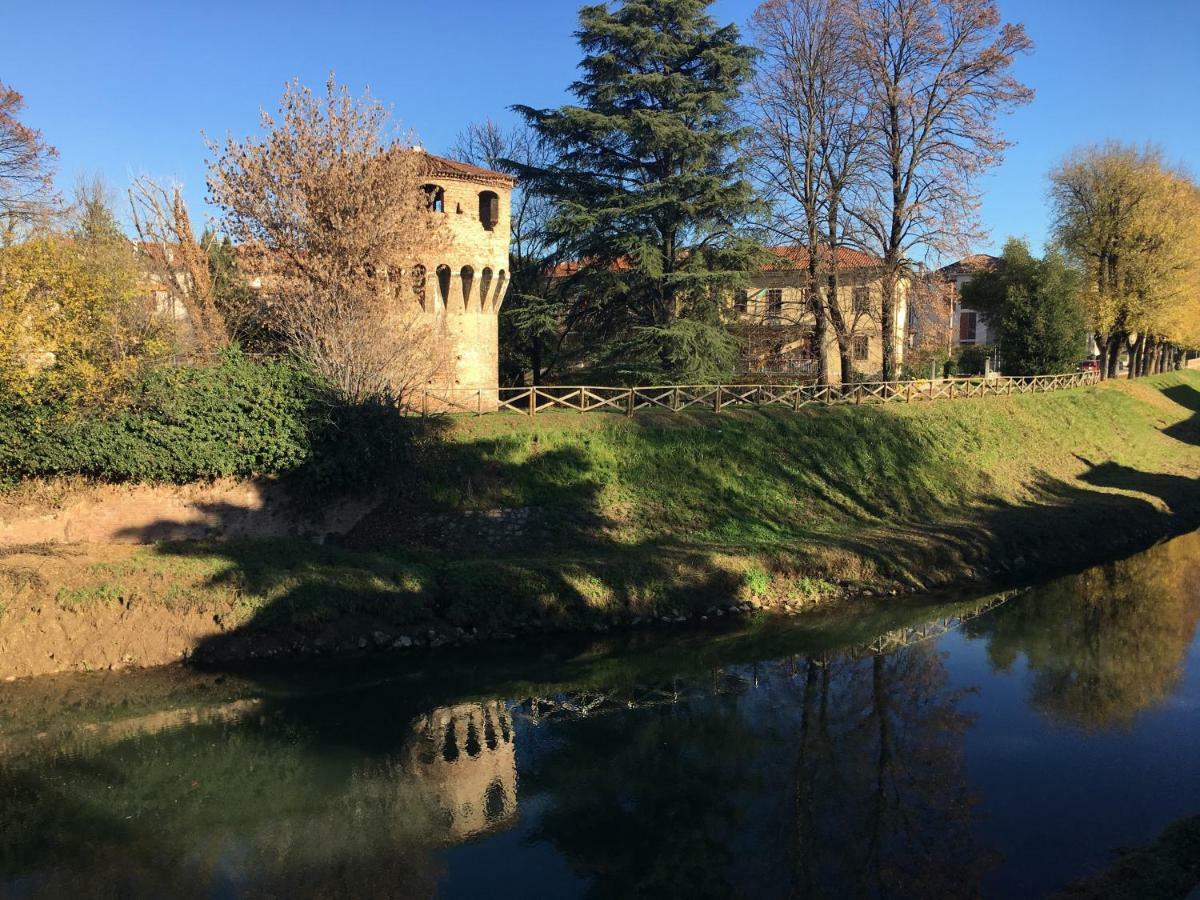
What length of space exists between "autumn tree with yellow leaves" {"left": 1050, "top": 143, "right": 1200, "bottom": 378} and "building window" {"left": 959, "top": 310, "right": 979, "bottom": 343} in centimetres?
2654

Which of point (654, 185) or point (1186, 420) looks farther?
point (1186, 420)

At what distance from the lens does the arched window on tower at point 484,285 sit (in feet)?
79.0

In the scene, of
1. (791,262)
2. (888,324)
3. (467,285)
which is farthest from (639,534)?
(888,324)

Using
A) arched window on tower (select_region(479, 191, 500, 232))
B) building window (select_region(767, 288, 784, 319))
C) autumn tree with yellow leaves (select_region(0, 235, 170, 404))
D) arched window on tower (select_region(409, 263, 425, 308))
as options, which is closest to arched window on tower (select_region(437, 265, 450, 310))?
arched window on tower (select_region(409, 263, 425, 308))

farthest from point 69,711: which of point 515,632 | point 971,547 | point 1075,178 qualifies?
point 1075,178

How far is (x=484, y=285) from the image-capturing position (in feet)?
79.7

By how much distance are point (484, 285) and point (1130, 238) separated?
33680 mm

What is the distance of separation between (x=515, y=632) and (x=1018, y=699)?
8.45 meters

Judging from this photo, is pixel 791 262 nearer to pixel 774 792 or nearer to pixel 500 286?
pixel 500 286

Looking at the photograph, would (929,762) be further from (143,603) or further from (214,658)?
(143,603)

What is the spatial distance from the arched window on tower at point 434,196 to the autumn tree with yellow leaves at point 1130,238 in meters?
33.1

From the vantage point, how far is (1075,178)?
41000mm

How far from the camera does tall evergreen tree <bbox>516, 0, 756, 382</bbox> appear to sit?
26.3m

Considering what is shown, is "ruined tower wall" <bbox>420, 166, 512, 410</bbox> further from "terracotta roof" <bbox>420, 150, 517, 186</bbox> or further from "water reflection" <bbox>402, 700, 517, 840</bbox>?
"water reflection" <bbox>402, 700, 517, 840</bbox>
